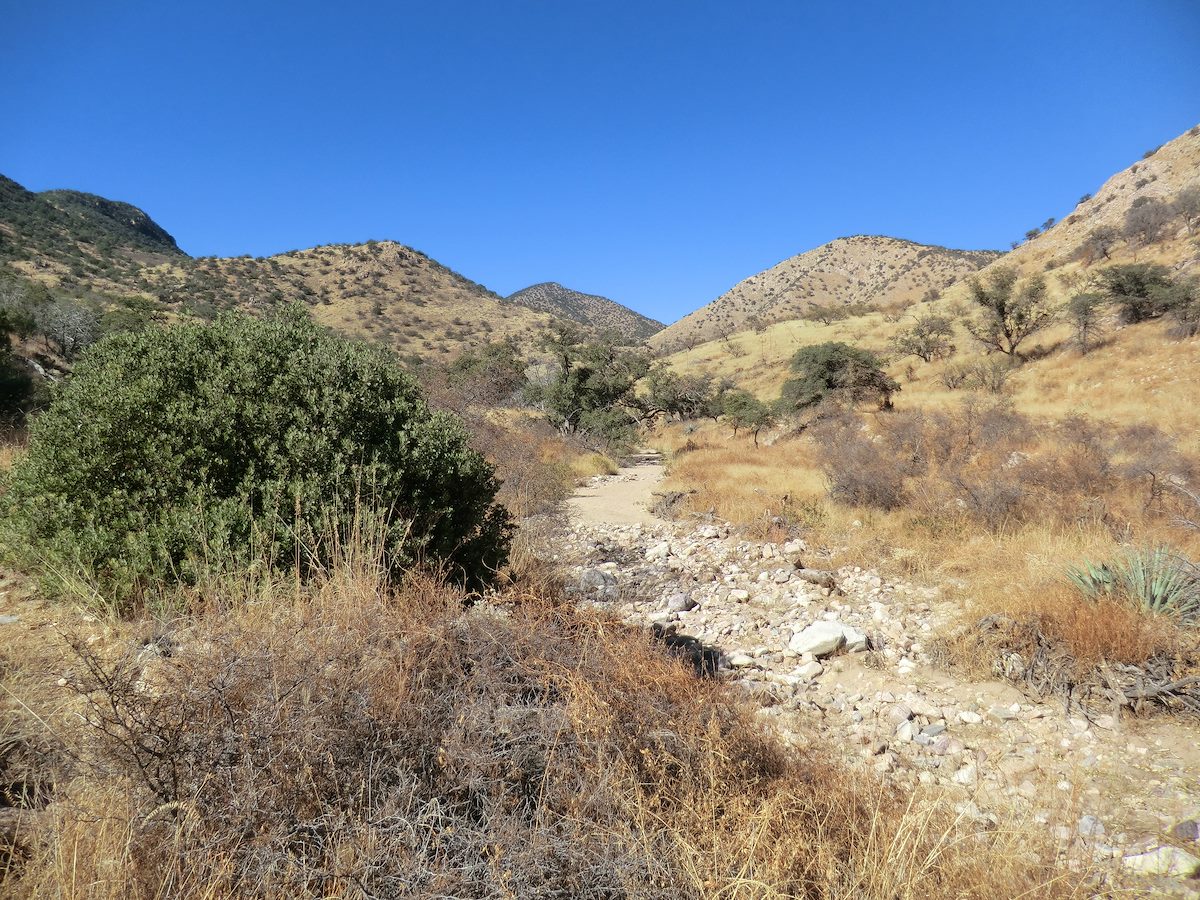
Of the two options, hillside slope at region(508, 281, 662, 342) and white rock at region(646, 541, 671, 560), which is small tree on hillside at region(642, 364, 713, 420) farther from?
hillside slope at region(508, 281, 662, 342)

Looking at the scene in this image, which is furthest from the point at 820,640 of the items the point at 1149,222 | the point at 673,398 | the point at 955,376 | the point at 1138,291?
the point at 1149,222

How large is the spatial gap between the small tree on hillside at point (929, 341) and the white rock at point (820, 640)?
27.8 metres

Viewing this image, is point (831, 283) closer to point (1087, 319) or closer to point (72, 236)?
point (1087, 319)

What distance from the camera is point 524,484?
11719mm

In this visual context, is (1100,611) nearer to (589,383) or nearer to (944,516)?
(944,516)

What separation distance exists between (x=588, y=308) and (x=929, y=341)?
222 feet

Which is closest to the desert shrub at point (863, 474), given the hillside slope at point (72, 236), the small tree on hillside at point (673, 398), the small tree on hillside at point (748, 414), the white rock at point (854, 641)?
the white rock at point (854, 641)

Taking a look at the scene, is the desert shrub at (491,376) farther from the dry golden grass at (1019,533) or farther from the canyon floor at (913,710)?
the canyon floor at (913,710)

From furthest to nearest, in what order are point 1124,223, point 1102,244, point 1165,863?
point 1124,223 < point 1102,244 < point 1165,863

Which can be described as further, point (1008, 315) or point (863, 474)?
point (1008, 315)

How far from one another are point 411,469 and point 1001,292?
2655cm

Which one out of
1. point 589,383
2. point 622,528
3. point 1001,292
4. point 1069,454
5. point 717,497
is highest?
point 1001,292

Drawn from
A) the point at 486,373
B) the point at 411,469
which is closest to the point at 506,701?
the point at 411,469

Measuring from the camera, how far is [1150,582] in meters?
4.29
